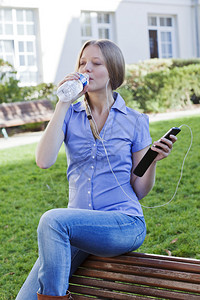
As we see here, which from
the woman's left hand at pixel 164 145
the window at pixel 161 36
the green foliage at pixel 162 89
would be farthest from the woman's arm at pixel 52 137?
the window at pixel 161 36

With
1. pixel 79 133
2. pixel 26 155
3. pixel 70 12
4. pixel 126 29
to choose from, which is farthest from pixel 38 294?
pixel 126 29

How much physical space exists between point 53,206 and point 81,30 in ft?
39.5

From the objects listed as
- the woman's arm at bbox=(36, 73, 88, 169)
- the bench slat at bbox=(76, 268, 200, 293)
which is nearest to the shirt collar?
the woman's arm at bbox=(36, 73, 88, 169)

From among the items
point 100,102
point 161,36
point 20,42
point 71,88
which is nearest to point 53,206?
point 100,102

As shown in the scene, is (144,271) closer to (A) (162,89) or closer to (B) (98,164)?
(B) (98,164)

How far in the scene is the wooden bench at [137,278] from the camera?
2098mm

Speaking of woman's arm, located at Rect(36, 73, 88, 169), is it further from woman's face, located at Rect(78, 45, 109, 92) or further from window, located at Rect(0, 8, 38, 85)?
window, located at Rect(0, 8, 38, 85)

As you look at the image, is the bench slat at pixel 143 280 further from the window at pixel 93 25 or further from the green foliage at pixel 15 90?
the window at pixel 93 25

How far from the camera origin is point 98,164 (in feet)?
8.37

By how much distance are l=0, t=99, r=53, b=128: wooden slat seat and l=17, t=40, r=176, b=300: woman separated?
7678mm

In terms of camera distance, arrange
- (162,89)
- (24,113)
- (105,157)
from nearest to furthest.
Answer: (105,157)
(24,113)
(162,89)

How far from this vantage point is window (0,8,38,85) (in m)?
14.4

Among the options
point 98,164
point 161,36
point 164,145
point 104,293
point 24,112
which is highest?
point 161,36

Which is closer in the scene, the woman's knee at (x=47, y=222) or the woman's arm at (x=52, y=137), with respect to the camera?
the woman's knee at (x=47, y=222)
